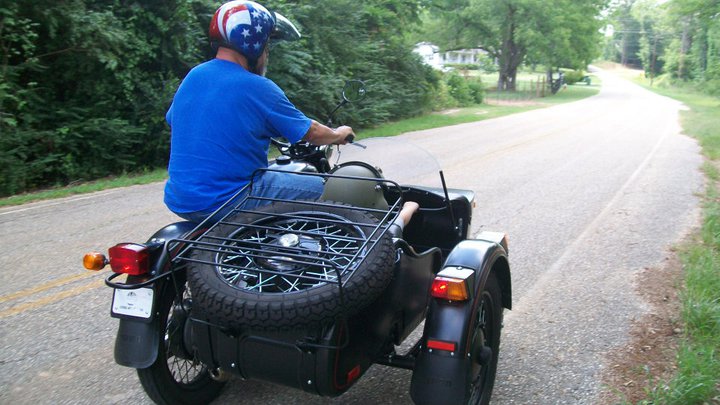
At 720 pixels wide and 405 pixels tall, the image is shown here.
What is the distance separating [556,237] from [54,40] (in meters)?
9.21

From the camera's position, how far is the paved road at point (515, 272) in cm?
363

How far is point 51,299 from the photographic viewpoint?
193 inches

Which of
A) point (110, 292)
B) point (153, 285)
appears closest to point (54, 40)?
point (110, 292)

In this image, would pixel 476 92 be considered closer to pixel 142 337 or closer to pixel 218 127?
pixel 218 127

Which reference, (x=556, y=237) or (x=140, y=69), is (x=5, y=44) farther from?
(x=556, y=237)

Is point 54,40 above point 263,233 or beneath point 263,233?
above

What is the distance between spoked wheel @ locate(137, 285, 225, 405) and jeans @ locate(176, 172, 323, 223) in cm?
41

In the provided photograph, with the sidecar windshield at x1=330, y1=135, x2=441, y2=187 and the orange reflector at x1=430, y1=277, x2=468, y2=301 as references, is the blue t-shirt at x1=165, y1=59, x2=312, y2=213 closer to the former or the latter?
the sidecar windshield at x1=330, y1=135, x2=441, y2=187

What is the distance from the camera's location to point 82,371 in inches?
147

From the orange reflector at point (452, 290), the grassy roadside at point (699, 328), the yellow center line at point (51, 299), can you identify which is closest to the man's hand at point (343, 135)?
the orange reflector at point (452, 290)

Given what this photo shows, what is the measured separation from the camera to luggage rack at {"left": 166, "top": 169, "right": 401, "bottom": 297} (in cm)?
250

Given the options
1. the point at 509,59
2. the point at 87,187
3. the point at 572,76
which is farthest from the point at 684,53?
the point at 87,187

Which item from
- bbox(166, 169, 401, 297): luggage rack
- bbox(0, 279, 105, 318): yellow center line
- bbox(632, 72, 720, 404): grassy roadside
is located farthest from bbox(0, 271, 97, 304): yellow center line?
bbox(632, 72, 720, 404): grassy roadside

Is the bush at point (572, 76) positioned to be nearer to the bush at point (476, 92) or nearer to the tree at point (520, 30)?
the tree at point (520, 30)
